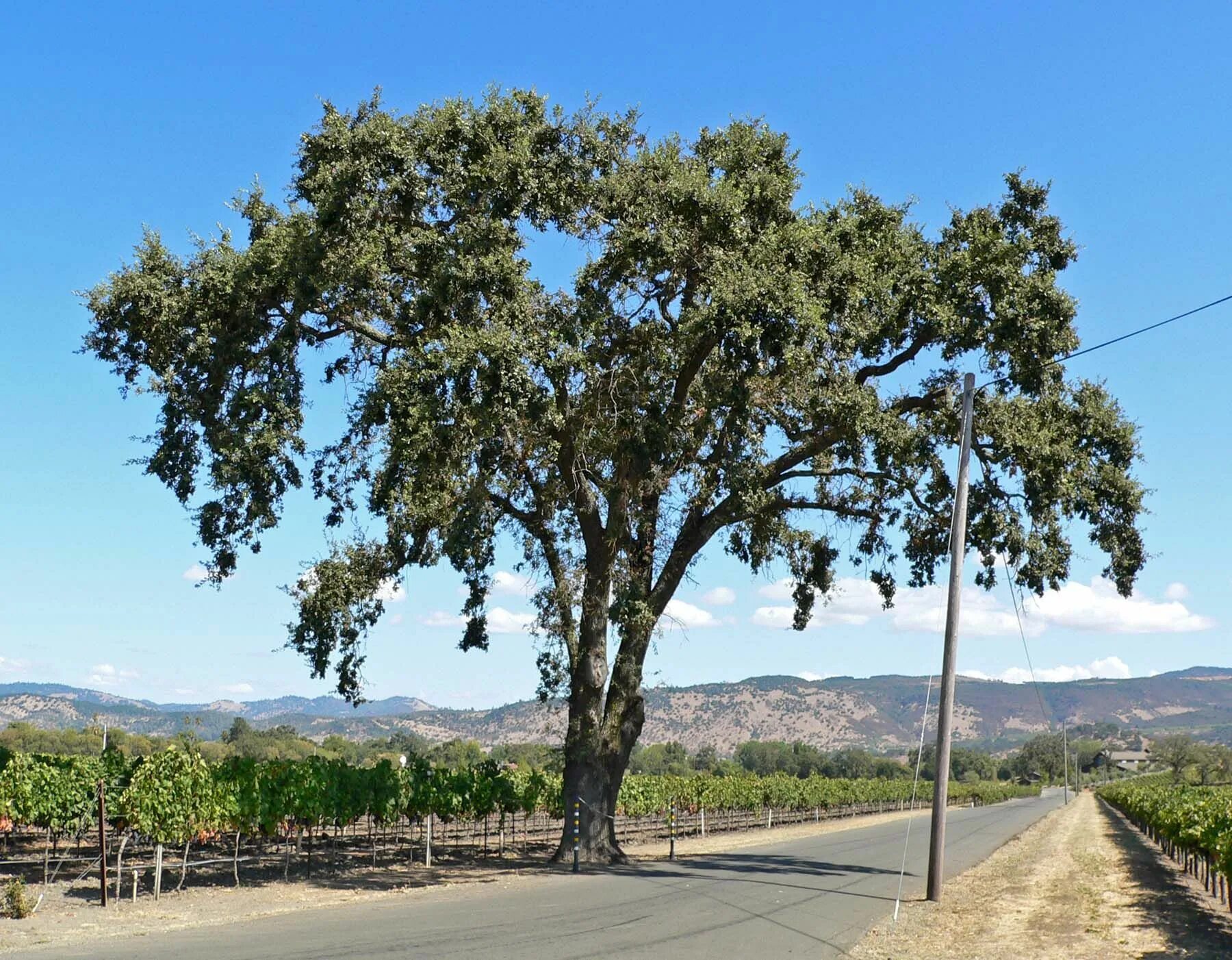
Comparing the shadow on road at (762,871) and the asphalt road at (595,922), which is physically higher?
the asphalt road at (595,922)

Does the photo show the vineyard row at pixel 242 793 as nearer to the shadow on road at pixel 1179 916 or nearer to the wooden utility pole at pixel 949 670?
the wooden utility pole at pixel 949 670

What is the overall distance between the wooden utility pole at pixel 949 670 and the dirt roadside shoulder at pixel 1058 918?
2.74 feet

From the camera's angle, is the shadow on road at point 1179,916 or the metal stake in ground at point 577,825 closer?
the shadow on road at point 1179,916

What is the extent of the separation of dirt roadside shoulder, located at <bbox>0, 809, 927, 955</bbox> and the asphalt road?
637 millimetres

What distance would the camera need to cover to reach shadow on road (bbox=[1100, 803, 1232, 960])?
1384 centimetres

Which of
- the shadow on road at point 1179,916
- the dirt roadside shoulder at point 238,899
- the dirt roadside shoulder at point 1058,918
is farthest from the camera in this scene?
the dirt roadside shoulder at point 238,899

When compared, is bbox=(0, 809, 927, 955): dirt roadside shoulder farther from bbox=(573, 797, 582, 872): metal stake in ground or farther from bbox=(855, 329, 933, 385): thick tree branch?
bbox=(855, 329, 933, 385): thick tree branch

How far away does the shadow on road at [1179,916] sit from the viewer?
13836 millimetres

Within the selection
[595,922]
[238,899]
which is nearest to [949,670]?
[595,922]

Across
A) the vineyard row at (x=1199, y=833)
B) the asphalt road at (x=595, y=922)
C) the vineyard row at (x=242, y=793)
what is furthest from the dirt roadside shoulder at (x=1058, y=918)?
the vineyard row at (x=242, y=793)

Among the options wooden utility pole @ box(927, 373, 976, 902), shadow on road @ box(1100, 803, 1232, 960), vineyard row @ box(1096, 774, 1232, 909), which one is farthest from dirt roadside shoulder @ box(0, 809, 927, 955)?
vineyard row @ box(1096, 774, 1232, 909)

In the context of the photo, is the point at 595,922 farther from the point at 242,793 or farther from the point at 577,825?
the point at 242,793

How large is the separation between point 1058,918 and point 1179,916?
215cm

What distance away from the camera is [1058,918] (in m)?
16.8
